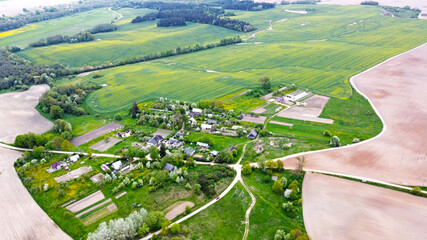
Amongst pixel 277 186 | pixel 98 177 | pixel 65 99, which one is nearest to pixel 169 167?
pixel 98 177

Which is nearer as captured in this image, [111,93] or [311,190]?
[311,190]

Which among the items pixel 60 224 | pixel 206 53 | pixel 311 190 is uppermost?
pixel 206 53

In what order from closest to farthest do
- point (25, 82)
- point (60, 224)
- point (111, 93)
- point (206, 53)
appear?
point (60, 224) < point (111, 93) < point (25, 82) < point (206, 53)

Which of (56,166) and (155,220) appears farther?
(56,166)

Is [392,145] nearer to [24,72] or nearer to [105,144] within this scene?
[105,144]

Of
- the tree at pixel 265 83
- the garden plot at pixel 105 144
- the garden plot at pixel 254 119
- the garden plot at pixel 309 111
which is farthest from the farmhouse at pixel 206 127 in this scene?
the tree at pixel 265 83

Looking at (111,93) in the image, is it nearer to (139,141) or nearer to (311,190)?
(139,141)

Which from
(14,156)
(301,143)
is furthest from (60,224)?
(301,143)
